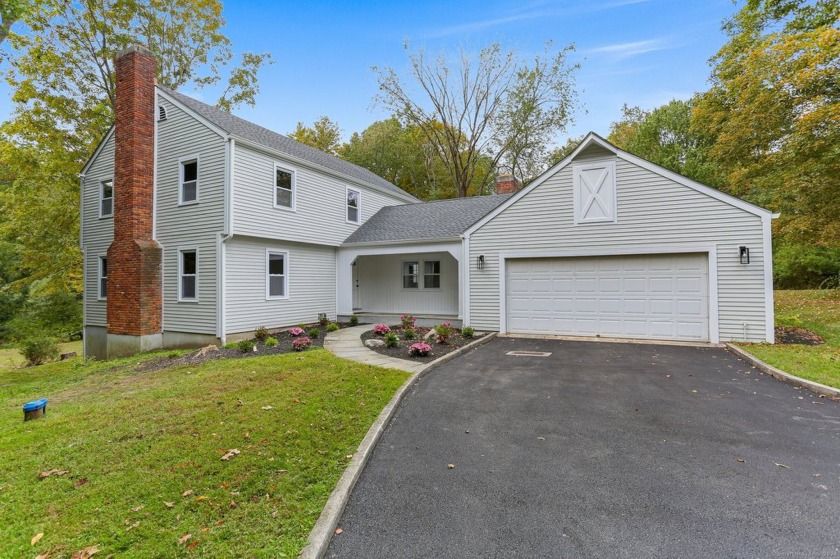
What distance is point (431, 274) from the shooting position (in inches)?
566

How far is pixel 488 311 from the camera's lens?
37.4 ft

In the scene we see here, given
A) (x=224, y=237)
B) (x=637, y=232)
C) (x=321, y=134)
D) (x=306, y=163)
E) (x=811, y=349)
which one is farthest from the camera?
(x=321, y=134)

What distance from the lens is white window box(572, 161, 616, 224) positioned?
32.9 feet

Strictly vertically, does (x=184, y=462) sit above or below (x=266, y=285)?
below

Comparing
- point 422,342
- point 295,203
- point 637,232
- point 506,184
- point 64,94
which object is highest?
point 64,94

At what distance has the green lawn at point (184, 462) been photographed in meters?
2.54

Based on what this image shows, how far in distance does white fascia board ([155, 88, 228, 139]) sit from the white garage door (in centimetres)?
896

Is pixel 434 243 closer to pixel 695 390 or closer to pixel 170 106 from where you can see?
pixel 695 390

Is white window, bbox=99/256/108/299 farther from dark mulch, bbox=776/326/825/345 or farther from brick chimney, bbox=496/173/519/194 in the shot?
dark mulch, bbox=776/326/825/345

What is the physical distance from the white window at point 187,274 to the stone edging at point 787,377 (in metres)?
13.2

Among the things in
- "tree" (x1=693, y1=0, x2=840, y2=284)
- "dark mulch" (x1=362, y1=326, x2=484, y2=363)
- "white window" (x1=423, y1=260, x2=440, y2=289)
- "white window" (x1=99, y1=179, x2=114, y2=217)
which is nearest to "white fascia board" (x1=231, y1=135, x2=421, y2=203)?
"white window" (x1=423, y1=260, x2=440, y2=289)

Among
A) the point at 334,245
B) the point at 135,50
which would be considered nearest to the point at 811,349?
the point at 334,245

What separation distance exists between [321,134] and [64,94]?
1577 cm

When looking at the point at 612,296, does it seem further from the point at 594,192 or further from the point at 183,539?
the point at 183,539
